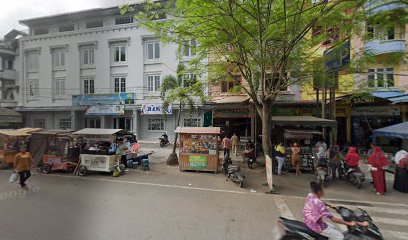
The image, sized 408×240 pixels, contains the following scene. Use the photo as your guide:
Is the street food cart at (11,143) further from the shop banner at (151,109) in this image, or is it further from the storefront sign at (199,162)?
the shop banner at (151,109)

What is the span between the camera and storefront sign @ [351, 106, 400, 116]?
1546 centimetres

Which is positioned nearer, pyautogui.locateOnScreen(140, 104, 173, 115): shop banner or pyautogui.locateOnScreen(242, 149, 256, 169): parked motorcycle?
pyautogui.locateOnScreen(242, 149, 256, 169): parked motorcycle

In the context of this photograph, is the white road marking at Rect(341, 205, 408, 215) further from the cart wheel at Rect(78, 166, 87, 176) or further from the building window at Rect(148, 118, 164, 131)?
the building window at Rect(148, 118, 164, 131)

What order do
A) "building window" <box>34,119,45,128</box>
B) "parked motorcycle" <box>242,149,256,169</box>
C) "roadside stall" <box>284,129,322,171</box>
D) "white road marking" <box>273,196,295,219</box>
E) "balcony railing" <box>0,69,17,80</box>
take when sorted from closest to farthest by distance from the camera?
"white road marking" <box>273,196,295,219</box> → "roadside stall" <box>284,129,322,171</box> → "parked motorcycle" <box>242,149,256,169</box> → "building window" <box>34,119,45,128</box> → "balcony railing" <box>0,69,17,80</box>

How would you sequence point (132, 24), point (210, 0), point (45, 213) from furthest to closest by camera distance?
point (132, 24), point (210, 0), point (45, 213)

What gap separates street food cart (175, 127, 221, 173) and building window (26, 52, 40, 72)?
5981mm

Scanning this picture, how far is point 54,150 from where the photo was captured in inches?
409

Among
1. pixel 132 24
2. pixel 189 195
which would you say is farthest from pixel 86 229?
pixel 132 24

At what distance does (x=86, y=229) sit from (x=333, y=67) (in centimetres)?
1028

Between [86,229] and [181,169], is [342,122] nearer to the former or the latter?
[181,169]

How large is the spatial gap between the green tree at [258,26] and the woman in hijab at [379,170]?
145 inches

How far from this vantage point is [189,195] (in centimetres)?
715

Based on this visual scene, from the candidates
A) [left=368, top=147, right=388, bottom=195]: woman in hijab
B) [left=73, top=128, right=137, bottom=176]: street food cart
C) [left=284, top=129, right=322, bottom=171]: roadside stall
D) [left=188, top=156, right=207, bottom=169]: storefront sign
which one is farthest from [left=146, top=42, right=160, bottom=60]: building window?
[left=368, top=147, right=388, bottom=195]: woman in hijab

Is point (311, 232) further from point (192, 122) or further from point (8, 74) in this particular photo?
point (8, 74)
